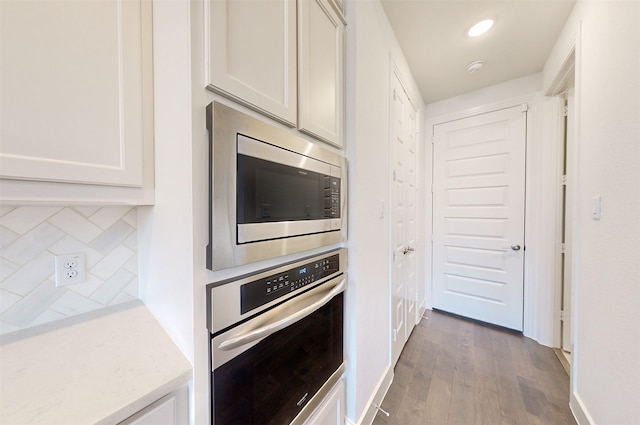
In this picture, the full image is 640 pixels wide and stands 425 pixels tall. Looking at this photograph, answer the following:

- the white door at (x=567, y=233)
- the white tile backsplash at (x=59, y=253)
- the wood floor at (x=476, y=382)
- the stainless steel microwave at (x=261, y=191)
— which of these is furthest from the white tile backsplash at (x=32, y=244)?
the white door at (x=567, y=233)

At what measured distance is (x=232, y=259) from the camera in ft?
2.18

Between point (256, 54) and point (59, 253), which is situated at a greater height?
point (256, 54)

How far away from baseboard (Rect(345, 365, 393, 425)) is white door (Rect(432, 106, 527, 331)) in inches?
62.2

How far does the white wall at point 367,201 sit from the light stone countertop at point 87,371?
883 millimetres

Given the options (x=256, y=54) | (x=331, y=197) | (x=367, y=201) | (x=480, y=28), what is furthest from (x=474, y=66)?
(x=256, y=54)

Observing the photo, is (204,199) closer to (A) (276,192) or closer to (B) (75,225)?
(A) (276,192)

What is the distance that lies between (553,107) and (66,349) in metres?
3.61

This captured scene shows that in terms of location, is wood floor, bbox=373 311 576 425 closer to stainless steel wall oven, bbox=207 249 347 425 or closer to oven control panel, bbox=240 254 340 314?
stainless steel wall oven, bbox=207 249 347 425

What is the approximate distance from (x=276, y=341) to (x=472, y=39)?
257 cm

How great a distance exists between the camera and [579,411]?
144cm

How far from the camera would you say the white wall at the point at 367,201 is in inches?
49.3

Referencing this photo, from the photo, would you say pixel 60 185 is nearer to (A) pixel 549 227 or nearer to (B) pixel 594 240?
(B) pixel 594 240

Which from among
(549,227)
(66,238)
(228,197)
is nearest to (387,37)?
(228,197)

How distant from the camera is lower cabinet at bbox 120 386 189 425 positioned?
1.78 feet
